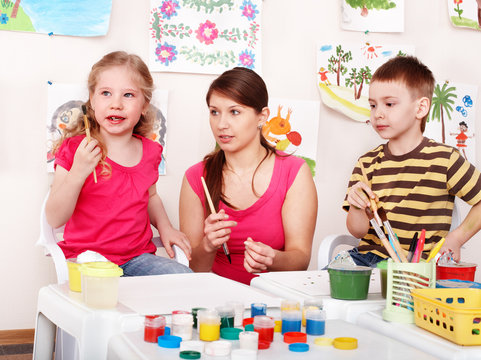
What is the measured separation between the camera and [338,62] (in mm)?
1967

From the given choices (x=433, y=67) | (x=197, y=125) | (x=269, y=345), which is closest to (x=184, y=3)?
(x=197, y=125)

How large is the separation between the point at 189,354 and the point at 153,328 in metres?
0.07

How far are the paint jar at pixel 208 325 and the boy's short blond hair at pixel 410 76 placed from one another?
1.09 m

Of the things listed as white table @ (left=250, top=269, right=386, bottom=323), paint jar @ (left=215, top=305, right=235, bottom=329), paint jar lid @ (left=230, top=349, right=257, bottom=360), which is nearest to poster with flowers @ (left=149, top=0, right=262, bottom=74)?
white table @ (left=250, top=269, right=386, bottom=323)

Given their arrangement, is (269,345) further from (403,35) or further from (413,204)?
(403,35)

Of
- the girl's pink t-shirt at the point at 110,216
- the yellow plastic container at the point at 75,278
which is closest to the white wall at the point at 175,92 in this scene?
the girl's pink t-shirt at the point at 110,216

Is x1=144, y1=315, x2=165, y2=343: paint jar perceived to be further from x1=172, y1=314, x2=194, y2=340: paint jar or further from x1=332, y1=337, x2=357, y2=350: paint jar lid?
x1=332, y1=337, x2=357, y2=350: paint jar lid

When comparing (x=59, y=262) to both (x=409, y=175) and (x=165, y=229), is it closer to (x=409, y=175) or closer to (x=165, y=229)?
(x=165, y=229)

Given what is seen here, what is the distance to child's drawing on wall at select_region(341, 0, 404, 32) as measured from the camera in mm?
1981

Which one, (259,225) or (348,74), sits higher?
(348,74)

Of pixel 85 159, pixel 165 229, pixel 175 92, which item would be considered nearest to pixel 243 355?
pixel 85 159

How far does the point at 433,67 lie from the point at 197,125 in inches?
36.2

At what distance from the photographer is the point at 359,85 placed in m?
1.99

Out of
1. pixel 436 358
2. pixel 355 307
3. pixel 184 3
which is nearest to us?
pixel 436 358
